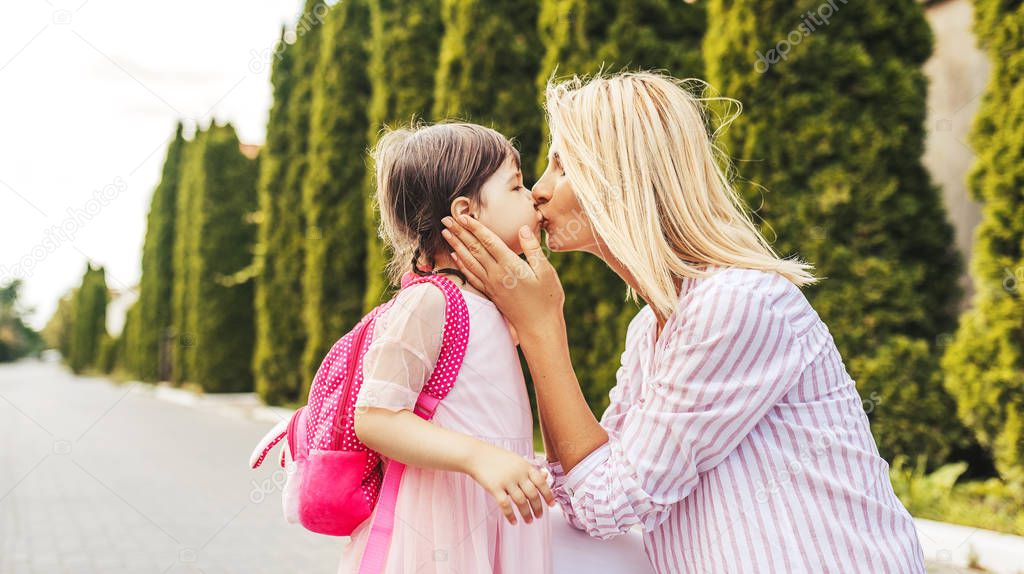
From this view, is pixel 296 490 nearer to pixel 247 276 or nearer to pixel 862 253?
pixel 862 253

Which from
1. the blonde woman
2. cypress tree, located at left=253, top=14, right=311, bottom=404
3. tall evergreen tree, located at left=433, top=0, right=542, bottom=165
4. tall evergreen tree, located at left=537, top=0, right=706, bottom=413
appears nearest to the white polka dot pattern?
the blonde woman

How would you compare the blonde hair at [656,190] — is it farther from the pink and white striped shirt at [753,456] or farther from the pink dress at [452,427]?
the pink dress at [452,427]

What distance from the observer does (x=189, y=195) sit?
23578 mm

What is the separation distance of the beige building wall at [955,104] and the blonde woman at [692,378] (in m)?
5.87

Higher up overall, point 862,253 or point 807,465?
point 862,253

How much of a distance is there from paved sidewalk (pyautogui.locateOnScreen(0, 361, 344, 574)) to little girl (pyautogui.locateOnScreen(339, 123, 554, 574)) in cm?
329

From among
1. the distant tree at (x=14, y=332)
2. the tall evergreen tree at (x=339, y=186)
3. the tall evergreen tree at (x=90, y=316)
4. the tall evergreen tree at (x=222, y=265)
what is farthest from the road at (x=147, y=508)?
the distant tree at (x=14, y=332)

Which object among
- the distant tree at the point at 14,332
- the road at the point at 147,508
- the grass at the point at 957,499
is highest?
the grass at the point at 957,499

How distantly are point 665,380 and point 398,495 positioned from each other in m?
0.62

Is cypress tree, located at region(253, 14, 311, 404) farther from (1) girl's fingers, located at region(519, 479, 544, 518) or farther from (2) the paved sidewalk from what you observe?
(1) girl's fingers, located at region(519, 479, 544, 518)

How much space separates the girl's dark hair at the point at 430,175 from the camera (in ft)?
6.42

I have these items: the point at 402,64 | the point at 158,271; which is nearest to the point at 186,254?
the point at 158,271

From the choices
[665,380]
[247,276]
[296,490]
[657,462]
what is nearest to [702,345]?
[665,380]

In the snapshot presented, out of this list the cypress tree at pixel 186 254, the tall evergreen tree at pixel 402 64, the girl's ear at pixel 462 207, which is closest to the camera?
the girl's ear at pixel 462 207
